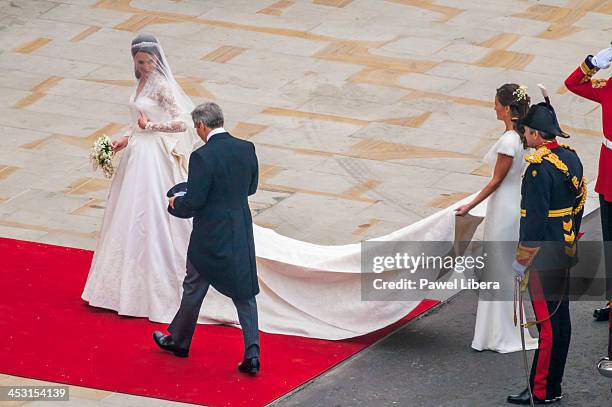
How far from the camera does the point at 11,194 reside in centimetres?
1231

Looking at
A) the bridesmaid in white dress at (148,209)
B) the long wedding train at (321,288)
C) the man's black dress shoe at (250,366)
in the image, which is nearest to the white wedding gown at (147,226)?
the bridesmaid in white dress at (148,209)

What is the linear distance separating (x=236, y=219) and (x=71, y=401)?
1.48 meters

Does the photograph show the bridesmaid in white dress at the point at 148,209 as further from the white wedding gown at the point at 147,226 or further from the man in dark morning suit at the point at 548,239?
the man in dark morning suit at the point at 548,239

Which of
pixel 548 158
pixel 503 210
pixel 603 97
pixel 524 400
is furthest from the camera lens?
pixel 603 97

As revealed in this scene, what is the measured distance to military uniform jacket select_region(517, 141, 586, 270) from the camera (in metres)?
8.55

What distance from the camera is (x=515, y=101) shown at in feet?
30.0

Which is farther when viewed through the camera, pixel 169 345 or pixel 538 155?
pixel 169 345

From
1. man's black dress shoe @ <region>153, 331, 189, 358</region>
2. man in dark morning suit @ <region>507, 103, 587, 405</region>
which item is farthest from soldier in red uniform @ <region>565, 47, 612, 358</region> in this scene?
man's black dress shoe @ <region>153, 331, 189, 358</region>

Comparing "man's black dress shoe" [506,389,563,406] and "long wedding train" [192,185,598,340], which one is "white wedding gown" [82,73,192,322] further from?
"man's black dress shoe" [506,389,563,406]

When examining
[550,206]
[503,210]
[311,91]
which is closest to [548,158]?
[550,206]

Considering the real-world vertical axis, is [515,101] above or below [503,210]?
above

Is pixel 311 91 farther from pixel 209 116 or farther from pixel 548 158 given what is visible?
pixel 548 158

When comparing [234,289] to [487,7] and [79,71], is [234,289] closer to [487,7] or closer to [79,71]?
[79,71]

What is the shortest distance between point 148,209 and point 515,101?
8.71 feet
